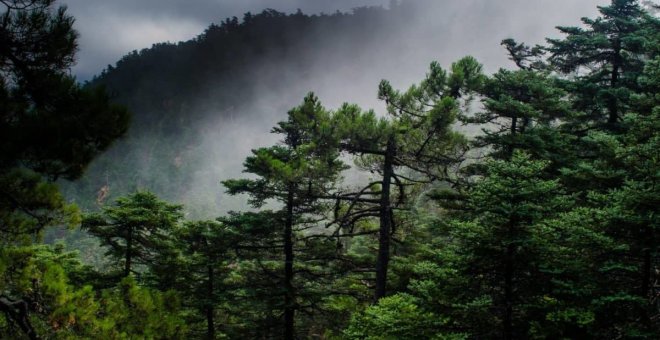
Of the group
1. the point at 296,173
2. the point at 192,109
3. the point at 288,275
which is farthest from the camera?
the point at 192,109

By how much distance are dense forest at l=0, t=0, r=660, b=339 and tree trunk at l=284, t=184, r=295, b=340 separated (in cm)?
6

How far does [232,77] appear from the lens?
18350 centimetres

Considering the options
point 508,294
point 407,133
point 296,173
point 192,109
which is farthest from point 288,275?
point 192,109

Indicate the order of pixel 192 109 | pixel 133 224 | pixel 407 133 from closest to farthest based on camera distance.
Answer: pixel 407 133
pixel 133 224
pixel 192 109

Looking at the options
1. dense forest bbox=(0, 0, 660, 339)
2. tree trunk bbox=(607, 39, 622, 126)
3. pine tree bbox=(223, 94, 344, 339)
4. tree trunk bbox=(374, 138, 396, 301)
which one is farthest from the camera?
tree trunk bbox=(607, 39, 622, 126)

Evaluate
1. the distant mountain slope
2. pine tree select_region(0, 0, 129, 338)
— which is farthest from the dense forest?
the distant mountain slope

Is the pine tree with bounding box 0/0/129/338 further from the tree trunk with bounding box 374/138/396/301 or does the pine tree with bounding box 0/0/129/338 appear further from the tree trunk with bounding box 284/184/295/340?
the tree trunk with bounding box 284/184/295/340

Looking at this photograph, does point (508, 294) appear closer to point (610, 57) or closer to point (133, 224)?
point (133, 224)

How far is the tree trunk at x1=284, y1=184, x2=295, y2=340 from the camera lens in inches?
486

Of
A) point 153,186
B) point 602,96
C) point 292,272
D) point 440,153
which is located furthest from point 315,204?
point 153,186

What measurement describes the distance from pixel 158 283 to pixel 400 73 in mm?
179478

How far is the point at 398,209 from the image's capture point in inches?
462

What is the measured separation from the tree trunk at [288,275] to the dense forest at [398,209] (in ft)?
0.19

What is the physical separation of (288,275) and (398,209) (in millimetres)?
4609
